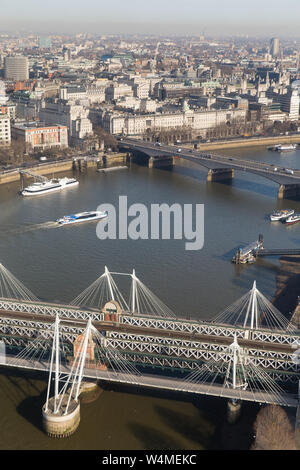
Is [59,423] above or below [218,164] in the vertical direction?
below

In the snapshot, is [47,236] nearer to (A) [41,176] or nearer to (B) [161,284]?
(B) [161,284]

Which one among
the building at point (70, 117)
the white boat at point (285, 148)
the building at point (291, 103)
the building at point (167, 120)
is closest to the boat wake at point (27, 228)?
the building at point (70, 117)

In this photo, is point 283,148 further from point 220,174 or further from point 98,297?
point 98,297

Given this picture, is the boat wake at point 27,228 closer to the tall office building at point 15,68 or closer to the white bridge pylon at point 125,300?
the white bridge pylon at point 125,300

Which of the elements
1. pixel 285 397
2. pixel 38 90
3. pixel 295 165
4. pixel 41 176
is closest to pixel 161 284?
pixel 285 397

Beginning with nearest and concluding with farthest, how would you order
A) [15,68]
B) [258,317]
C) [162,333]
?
[162,333]
[258,317]
[15,68]

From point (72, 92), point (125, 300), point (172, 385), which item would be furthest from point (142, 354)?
point (72, 92)
